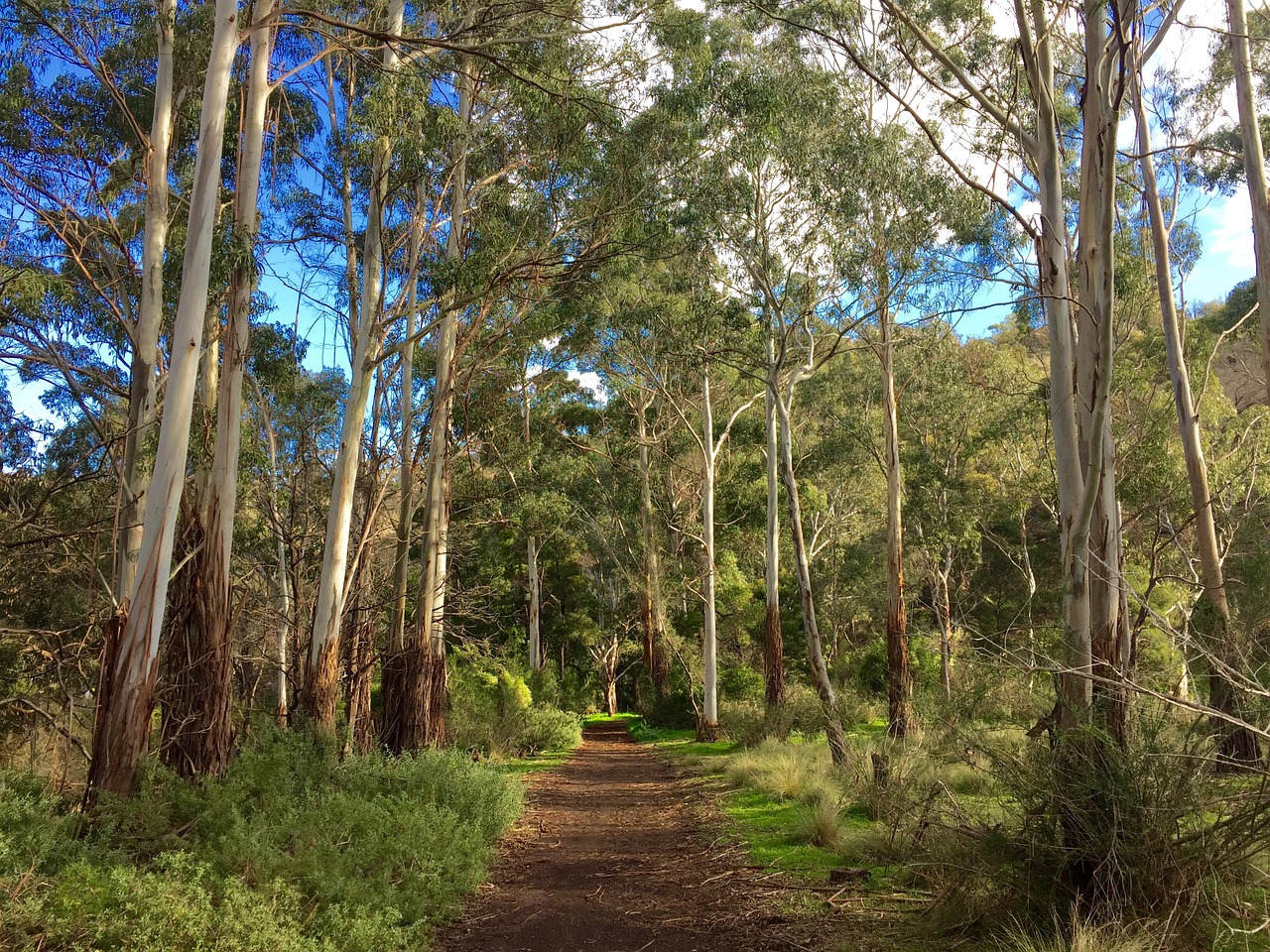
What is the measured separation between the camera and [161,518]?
20.0 ft

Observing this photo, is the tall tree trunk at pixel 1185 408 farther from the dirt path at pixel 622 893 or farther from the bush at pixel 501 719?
the bush at pixel 501 719

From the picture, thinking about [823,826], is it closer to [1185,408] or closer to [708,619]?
[1185,408]

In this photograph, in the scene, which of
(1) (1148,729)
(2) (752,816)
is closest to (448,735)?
(2) (752,816)

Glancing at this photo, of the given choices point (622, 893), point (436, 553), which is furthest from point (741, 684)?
point (622, 893)

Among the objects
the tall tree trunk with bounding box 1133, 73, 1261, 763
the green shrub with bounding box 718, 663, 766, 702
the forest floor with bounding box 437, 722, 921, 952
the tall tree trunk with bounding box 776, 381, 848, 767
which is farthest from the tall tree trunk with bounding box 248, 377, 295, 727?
the tall tree trunk with bounding box 1133, 73, 1261, 763

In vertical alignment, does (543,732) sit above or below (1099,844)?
below

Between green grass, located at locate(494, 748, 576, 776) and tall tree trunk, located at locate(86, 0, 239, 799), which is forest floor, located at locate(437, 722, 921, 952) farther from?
green grass, located at locate(494, 748, 576, 776)

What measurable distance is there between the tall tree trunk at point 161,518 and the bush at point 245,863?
309 mm

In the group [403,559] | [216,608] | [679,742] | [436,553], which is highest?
[436,553]

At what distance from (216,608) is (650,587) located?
18298 mm

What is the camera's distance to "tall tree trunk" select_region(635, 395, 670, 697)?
79.9 ft

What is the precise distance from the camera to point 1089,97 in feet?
16.2

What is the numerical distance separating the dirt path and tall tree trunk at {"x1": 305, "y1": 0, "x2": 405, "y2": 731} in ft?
8.44

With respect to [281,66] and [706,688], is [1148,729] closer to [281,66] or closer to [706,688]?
[281,66]
